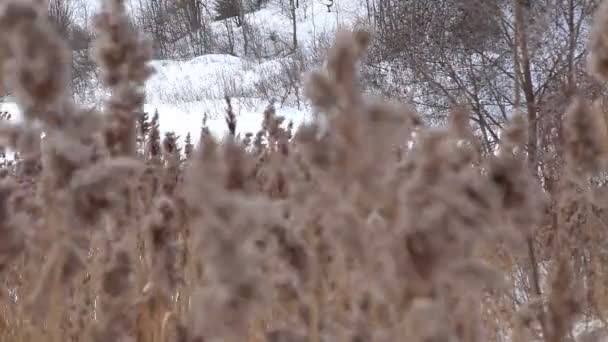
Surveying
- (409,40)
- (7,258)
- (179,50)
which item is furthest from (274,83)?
(7,258)

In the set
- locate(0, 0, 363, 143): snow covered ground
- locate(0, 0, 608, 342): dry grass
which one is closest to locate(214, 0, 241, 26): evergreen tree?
locate(0, 0, 363, 143): snow covered ground

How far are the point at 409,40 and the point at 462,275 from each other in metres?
4.08

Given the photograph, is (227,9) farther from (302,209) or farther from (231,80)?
(302,209)

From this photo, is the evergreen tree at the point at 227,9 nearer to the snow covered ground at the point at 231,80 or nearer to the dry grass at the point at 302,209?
the snow covered ground at the point at 231,80

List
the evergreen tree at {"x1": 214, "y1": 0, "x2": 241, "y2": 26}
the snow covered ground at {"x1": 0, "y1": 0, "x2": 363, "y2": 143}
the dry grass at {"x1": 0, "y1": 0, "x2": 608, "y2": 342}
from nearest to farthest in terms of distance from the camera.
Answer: the dry grass at {"x1": 0, "y1": 0, "x2": 608, "y2": 342} < the snow covered ground at {"x1": 0, "y1": 0, "x2": 363, "y2": 143} < the evergreen tree at {"x1": 214, "y1": 0, "x2": 241, "y2": 26}

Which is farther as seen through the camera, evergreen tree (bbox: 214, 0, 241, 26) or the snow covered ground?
evergreen tree (bbox: 214, 0, 241, 26)

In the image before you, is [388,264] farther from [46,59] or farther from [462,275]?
[46,59]

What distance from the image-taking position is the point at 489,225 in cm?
36

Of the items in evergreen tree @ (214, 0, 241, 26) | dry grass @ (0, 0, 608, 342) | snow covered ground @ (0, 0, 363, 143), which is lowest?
dry grass @ (0, 0, 608, 342)

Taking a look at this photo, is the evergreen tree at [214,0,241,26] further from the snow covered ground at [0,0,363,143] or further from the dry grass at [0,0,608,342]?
the dry grass at [0,0,608,342]

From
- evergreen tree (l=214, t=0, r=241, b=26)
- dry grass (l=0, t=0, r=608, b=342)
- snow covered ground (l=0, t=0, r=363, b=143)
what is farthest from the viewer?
evergreen tree (l=214, t=0, r=241, b=26)

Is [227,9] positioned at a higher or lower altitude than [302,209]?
higher

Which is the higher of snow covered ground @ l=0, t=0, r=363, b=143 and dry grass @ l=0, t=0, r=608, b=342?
snow covered ground @ l=0, t=0, r=363, b=143

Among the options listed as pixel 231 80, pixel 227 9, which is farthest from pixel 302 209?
pixel 227 9
